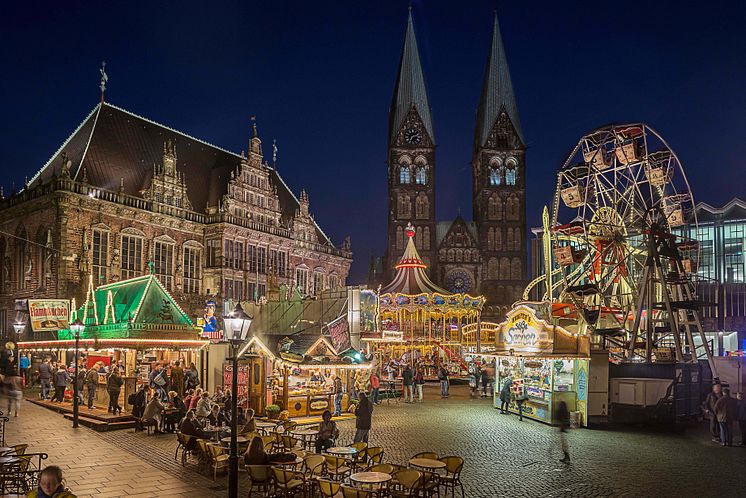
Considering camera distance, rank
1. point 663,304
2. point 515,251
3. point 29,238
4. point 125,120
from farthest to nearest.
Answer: point 515,251
point 125,120
point 29,238
point 663,304

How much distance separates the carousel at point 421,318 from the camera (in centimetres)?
3450

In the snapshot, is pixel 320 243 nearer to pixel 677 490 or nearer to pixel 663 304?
pixel 663 304

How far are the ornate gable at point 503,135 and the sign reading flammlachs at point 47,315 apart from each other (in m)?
48.8

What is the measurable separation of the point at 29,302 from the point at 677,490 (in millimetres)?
22066

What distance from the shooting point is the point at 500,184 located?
66625 mm

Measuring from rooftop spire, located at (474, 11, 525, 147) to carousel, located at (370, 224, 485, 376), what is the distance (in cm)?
3271

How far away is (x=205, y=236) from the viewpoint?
135ft

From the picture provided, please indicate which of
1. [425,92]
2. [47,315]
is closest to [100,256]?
[47,315]

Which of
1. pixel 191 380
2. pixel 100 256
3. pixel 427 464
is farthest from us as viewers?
pixel 100 256

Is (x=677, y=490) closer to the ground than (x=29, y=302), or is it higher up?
closer to the ground

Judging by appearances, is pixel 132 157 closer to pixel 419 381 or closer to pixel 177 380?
pixel 177 380

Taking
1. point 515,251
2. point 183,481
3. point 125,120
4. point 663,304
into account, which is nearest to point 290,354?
point 183,481

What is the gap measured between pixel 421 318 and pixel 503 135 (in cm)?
3448

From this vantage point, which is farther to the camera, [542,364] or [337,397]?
[542,364]
